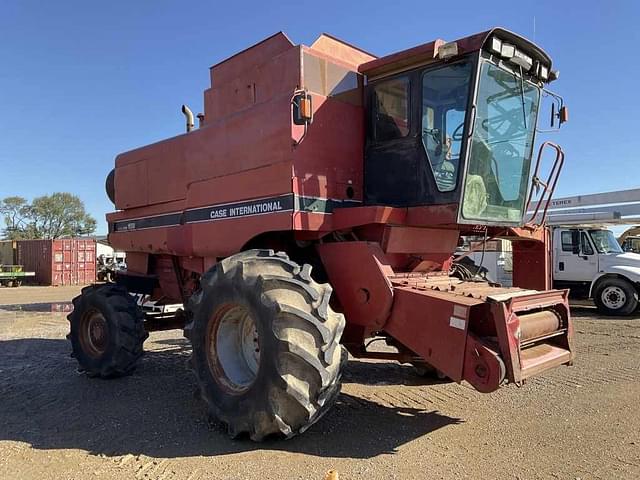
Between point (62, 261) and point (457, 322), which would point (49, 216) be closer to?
point (62, 261)

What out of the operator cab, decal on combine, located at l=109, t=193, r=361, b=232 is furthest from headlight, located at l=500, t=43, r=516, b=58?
decal on combine, located at l=109, t=193, r=361, b=232

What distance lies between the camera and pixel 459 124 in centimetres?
493

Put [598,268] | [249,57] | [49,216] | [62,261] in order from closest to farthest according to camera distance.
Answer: [249,57], [598,268], [62,261], [49,216]

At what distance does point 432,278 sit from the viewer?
5457 millimetres

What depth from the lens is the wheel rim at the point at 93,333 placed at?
6867 mm

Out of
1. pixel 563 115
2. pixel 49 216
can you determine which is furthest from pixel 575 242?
pixel 49 216

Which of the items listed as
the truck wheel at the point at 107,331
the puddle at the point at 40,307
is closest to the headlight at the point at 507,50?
the truck wheel at the point at 107,331

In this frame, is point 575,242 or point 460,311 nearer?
point 460,311

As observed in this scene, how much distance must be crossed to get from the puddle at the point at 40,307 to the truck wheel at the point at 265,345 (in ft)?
43.2

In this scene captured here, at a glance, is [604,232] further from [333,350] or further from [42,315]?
[42,315]

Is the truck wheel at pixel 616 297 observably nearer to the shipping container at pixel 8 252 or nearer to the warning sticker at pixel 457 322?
the warning sticker at pixel 457 322

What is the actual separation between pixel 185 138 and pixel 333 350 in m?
3.78

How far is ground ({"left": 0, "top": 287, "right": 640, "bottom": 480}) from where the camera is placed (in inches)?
154

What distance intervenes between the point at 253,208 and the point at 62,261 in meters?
28.1
